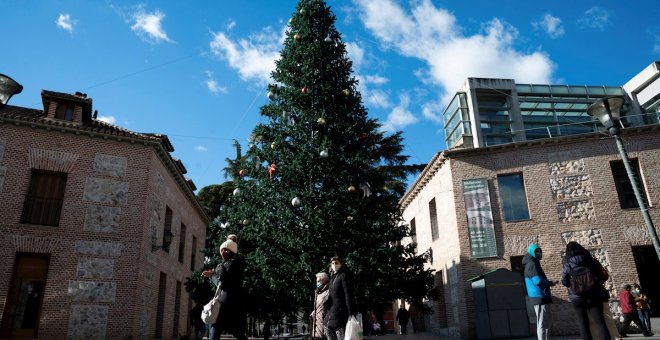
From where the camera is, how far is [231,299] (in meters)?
5.51

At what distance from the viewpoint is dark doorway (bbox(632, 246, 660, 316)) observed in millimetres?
14266

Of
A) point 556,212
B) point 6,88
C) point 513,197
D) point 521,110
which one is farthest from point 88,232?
point 521,110

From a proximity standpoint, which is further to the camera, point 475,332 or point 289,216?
point 475,332

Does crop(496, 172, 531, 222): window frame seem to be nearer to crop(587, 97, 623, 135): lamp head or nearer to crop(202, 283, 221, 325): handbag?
crop(587, 97, 623, 135): lamp head

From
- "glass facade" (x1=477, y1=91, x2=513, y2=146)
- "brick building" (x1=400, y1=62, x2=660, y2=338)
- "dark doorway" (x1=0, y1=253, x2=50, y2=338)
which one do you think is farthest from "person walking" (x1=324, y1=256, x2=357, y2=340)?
"glass facade" (x1=477, y1=91, x2=513, y2=146)

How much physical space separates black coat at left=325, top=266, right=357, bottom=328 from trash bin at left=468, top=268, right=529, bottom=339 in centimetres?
826

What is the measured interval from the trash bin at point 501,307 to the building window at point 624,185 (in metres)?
5.15

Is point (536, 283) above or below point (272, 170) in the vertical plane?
below

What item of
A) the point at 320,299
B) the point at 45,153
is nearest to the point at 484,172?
the point at 320,299

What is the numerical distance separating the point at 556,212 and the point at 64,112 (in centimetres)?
A: 1723

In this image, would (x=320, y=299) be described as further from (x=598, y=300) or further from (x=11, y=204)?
(x=11, y=204)

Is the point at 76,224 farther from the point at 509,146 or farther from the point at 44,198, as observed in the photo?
the point at 509,146

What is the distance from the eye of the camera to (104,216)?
13766 millimetres

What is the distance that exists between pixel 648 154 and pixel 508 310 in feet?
25.8
